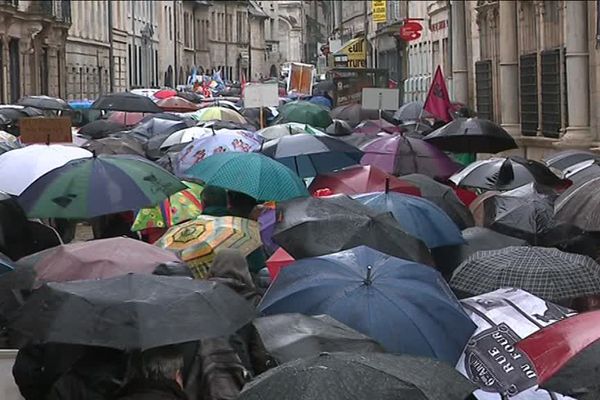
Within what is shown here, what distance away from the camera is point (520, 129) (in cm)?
2655

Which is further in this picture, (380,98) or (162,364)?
(380,98)

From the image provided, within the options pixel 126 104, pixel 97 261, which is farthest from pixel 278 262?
pixel 126 104

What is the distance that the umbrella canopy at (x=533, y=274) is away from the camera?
793cm

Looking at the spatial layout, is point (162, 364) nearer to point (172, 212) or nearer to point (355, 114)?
point (172, 212)

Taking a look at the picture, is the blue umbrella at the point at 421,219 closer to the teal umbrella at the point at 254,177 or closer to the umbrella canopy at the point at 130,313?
the teal umbrella at the point at 254,177

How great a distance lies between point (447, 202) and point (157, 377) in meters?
6.00

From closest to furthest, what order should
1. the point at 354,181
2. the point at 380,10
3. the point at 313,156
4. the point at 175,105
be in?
the point at 354,181 → the point at 313,156 → the point at 175,105 → the point at 380,10

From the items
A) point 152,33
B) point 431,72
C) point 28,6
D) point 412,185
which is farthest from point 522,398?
point 152,33

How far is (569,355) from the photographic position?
5641mm

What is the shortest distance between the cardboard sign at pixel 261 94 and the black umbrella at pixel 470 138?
804 centimetres

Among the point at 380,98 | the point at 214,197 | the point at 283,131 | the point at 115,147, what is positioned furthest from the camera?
the point at 380,98

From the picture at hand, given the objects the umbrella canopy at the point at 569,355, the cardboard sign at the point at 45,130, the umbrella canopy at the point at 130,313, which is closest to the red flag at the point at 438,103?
the cardboard sign at the point at 45,130

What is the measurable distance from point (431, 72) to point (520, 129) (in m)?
17.8

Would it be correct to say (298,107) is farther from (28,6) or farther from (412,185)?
(28,6)
